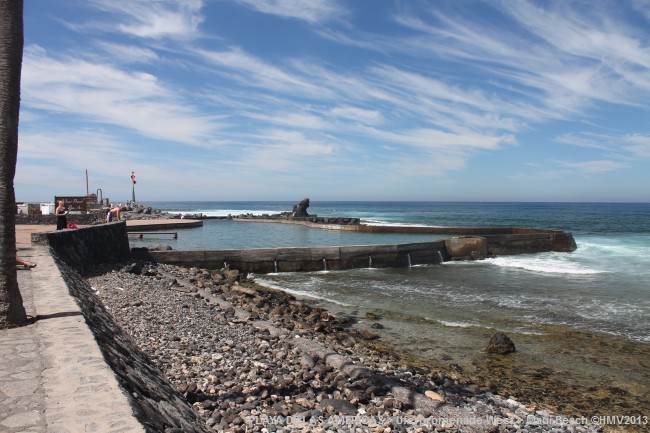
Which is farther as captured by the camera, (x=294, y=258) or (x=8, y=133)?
(x=294, y=258)

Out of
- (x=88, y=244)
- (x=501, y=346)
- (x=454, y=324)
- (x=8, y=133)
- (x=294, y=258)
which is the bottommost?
(x=454, y=324)

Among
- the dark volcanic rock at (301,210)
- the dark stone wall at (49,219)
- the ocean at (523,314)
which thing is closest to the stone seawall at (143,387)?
the ocean at (523,314)

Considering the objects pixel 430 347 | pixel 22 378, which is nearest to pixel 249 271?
pixel 430 347

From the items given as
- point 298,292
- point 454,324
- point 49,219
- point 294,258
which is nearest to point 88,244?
point 298,292

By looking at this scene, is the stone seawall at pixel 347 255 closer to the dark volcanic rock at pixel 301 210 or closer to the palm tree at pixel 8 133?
the palm tree at pixel 8 133

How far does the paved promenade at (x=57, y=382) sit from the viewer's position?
305 cm

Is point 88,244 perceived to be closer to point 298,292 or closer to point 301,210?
point 298,292

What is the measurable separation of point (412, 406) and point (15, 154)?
5839 mm

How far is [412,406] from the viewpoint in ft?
18.4

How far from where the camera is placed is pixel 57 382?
373 centimetres

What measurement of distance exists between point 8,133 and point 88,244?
9346 millimetres

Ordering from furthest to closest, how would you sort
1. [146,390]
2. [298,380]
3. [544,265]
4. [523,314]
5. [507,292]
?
1. [544,265]
2. [507,292]
3. [523,314]
4. [298,380]
5. [146,390]

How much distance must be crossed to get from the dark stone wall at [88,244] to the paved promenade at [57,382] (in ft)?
22.3

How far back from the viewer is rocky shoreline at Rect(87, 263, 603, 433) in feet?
16.6
